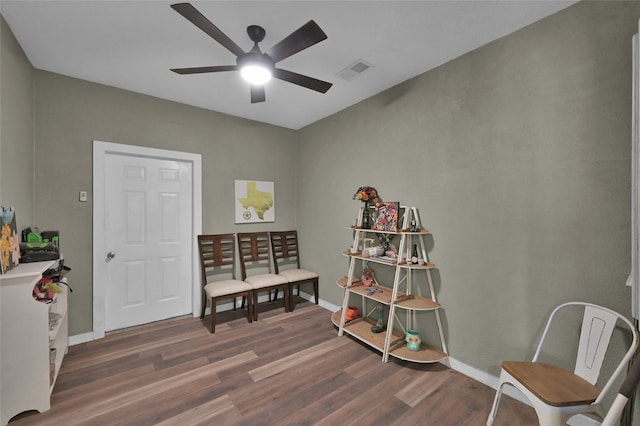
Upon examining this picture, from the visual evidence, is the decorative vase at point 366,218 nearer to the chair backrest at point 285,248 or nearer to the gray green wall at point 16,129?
the chair backrest at point 285,248

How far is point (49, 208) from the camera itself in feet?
8.65

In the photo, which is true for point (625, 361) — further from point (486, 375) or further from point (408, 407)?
point (408, 407)

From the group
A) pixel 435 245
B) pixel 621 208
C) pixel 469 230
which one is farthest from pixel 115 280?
pixel 621 208

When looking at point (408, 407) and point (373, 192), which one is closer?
point (408, 407)

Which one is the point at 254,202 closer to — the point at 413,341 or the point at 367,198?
the point at 367,198

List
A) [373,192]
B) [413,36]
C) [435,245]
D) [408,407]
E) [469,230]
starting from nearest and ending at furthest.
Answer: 1. [408,407]
2. [413,36]
3. [469,230]
4. [435,245]
5. [373,192]

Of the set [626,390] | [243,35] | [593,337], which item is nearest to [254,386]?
[626,390]

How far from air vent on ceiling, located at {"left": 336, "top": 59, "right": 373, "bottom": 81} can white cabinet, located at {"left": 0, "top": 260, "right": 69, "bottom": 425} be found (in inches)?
112

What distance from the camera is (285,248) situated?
419 cm

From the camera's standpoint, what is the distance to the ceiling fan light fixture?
1.89 metres

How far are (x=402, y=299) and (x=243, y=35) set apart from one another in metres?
2.62

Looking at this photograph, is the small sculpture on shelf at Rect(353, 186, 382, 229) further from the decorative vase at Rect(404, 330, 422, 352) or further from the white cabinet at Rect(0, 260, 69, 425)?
the white cabinet at Rect(0, 260, 69, 425)

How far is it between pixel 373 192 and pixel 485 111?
127cm

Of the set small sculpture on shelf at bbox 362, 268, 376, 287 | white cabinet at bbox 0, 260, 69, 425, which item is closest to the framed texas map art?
small sculpture on shelf at bbox 362, 268, 376, 287
